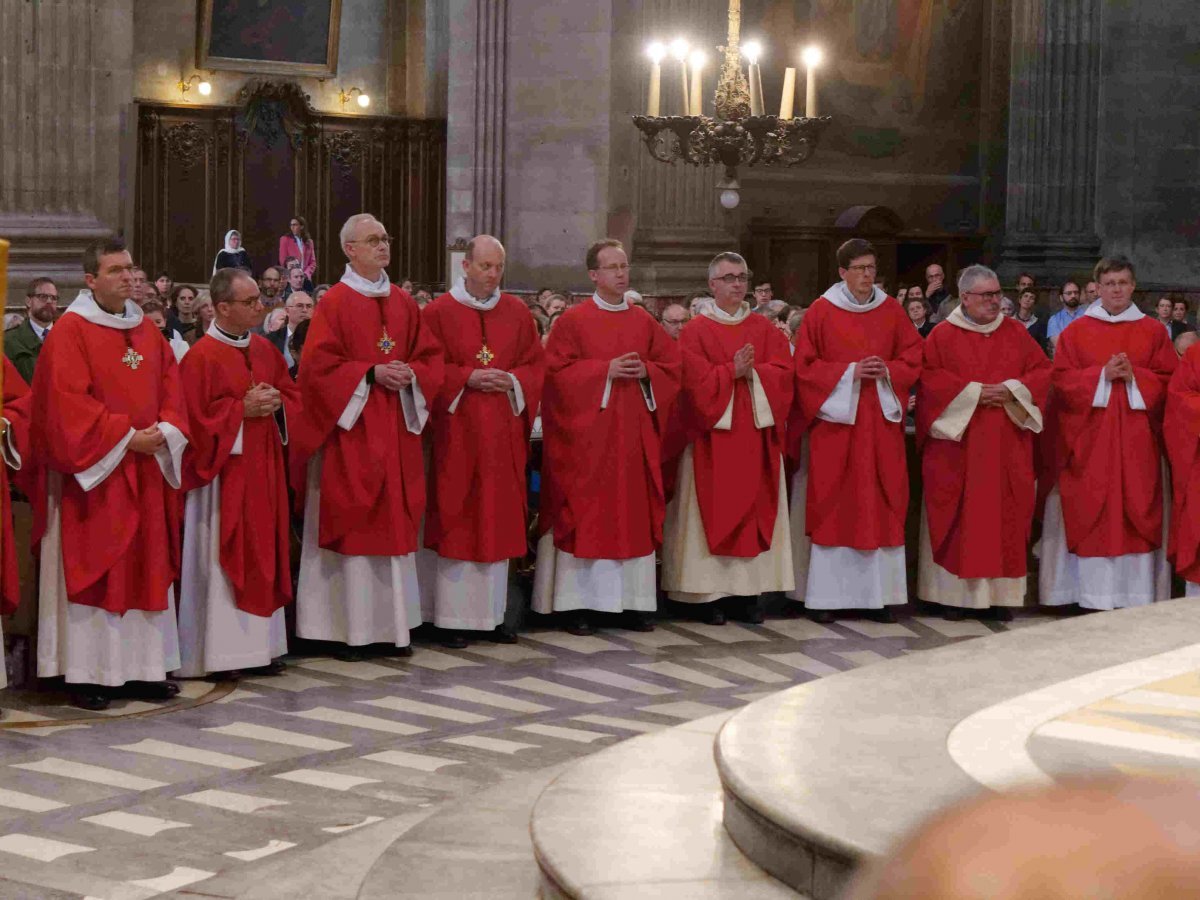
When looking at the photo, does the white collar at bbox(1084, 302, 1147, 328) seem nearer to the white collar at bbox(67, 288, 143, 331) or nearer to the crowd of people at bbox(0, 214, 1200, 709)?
the crowd of people at bbox(0, 214, 1200, 709)

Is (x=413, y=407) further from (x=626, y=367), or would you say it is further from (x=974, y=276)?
(x=974, y=276)

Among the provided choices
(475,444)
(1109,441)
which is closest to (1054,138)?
(1109,441)

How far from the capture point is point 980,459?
29.4 ft

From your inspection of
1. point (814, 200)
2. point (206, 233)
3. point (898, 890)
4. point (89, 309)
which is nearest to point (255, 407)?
point (89, 309)

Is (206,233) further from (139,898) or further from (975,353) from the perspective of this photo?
(139,898)

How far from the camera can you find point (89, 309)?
6.94 m

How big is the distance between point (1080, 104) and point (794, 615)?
11.8m

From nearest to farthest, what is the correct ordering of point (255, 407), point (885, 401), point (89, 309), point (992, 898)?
point (992, 898), point (89, 309), point (255, 407), point (885, 401)

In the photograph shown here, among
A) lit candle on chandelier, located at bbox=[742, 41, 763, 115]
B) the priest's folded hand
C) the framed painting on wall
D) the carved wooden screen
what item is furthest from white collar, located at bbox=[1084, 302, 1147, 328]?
the framed painting on wall

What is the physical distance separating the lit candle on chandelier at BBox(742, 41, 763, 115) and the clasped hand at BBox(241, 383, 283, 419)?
4.38 metres

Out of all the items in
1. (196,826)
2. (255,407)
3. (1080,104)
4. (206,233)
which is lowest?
(196,826)

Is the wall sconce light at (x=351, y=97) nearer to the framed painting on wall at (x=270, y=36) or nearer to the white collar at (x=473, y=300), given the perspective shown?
the framed painting on wall at (x=270, y=36)

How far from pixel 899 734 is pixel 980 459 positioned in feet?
16.6

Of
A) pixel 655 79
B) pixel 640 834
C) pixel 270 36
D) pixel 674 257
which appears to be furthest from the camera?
pixel 270 36
